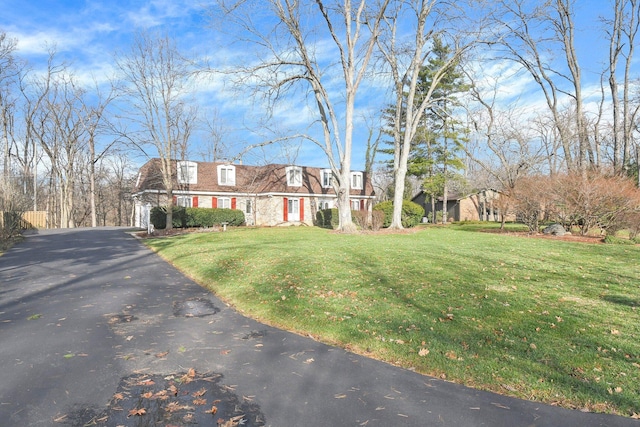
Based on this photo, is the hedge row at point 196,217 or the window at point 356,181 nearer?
the hedge row at point 196,217

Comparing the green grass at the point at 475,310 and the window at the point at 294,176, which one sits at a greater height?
the window at the point at 294,176

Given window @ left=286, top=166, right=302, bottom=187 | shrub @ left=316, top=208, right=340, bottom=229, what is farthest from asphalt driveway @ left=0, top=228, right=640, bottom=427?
window @ left=286, top=166, right=302, bottom=187

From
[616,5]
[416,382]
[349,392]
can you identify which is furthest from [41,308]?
[616,5]

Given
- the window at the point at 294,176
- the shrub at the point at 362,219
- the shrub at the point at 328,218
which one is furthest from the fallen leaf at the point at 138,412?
the window at the point at 294,176

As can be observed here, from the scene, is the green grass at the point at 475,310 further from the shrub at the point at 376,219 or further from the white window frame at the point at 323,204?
the white window frame at the point at 323,204

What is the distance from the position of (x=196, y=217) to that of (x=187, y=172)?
511cm

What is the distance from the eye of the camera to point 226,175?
104 ft

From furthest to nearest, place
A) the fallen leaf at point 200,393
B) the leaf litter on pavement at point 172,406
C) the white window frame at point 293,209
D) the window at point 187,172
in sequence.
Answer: the white window frame at point 293,209
the window at point 187,172
the fallen leaf at point 200,393
the leaf litter on pavement at point 172,406

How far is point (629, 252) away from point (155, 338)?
13377mm

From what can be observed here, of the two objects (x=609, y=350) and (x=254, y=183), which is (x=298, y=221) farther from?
(x=609, y=350)

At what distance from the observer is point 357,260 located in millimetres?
10422

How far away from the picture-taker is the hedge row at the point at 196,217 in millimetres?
A: 25484

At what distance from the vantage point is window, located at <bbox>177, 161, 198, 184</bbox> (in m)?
29.7

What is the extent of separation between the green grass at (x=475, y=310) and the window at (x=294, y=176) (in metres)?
20.7
